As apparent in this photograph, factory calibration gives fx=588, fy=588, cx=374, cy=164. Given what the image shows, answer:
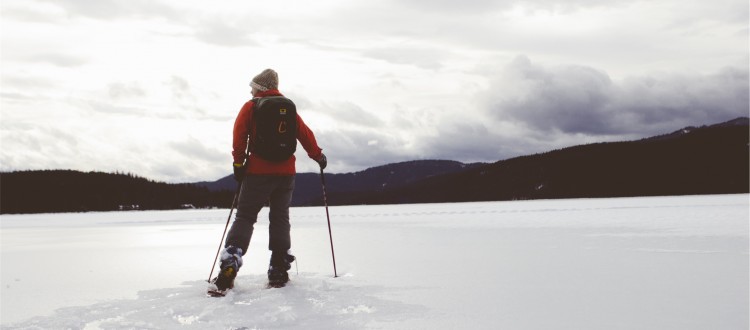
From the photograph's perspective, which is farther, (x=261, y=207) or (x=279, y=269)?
(x=261, y=207)

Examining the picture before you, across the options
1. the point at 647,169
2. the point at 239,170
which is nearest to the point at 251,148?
the point at 239,170

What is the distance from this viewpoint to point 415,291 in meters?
5.25

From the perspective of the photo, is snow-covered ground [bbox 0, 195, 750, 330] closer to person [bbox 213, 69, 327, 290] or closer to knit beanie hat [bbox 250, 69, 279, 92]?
person [bbox 213, 69, 327, 290]

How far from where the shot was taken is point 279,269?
5777mm

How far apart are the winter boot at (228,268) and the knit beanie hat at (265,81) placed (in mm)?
1634

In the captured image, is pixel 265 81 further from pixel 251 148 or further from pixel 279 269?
pixel 279 269

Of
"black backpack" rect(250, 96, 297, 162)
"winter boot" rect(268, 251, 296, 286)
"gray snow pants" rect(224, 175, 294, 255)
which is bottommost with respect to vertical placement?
"winter boot" rect(268, 251, 296, 286)

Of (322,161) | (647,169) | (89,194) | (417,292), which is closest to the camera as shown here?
(417,292)

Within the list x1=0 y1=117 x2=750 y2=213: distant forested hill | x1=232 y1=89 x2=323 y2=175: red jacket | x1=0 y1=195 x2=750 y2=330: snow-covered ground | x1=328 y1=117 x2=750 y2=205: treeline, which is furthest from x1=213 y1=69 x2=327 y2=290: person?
x1=328 y1=117 x2=750 y2=205: treeline

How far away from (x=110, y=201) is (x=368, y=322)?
526 ft

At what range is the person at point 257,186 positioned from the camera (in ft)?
18.5

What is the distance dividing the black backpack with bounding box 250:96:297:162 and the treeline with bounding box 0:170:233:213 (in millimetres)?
136509

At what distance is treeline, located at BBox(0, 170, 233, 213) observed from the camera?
14035cm

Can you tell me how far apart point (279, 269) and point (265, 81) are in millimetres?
1896
